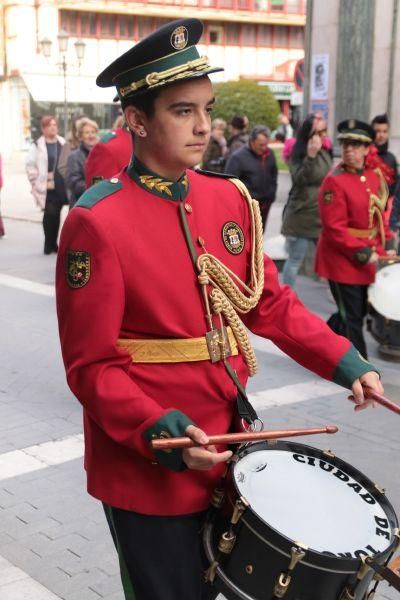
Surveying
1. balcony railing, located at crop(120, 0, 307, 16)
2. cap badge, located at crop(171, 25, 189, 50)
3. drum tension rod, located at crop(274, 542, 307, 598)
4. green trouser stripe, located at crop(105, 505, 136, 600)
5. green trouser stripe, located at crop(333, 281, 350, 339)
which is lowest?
green trouser stripe, located at crop(333, 281, 350, 339)

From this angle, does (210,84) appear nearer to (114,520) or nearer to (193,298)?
(193,298)

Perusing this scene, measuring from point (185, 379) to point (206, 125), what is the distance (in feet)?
2.05

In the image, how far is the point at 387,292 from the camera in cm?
638

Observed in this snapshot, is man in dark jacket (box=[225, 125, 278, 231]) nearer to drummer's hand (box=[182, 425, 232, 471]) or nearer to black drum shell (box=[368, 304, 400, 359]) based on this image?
black drum shell (box=[368, 304, 400, 359])

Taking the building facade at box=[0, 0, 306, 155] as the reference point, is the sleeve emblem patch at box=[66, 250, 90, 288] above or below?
below

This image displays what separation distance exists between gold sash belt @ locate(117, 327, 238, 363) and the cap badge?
2.36ft

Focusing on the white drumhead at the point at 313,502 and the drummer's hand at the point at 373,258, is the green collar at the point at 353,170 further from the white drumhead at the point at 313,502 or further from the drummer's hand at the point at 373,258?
the white drumhead at the point at 313,502

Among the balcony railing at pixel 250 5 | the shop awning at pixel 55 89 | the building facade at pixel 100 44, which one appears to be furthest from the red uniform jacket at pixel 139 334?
the balcony railing at pixel 250 5

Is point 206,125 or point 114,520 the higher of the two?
point 206,125

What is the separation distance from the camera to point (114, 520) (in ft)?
7.45

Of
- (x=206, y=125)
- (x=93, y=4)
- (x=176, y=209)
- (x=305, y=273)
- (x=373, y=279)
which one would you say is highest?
(x=93, y=4)

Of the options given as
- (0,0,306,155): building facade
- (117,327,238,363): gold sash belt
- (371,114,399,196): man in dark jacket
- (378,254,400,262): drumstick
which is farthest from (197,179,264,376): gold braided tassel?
(0,0,306,155): building facade

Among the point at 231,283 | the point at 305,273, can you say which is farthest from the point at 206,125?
the point at 305,273

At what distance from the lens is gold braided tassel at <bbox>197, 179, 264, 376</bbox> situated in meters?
2.29
